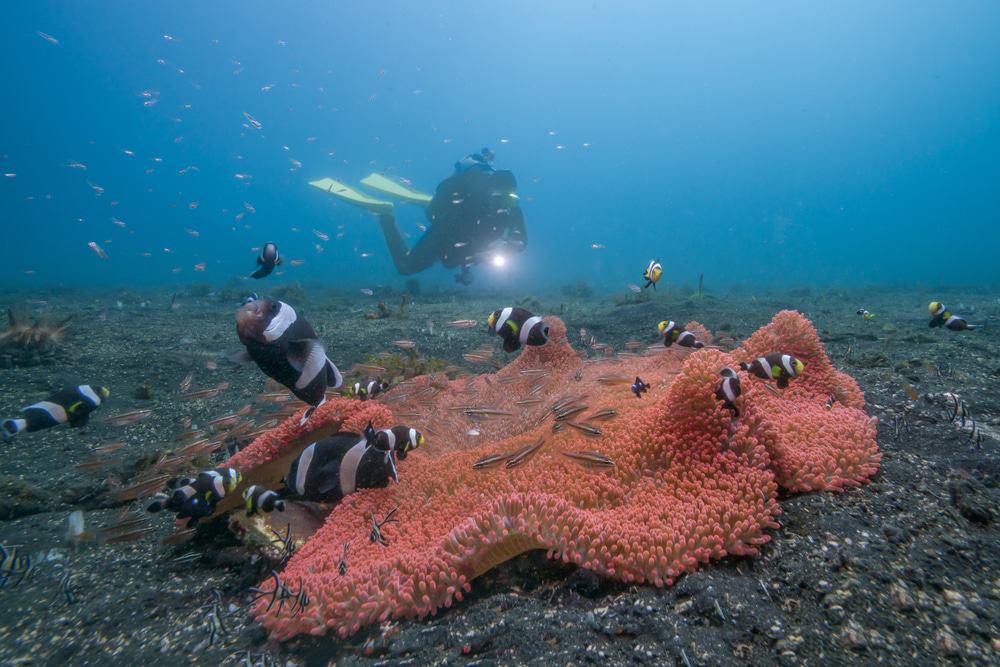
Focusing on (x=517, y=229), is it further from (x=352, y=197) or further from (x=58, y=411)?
(x=58, y=411)

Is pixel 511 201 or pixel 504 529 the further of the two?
pixel 511 201

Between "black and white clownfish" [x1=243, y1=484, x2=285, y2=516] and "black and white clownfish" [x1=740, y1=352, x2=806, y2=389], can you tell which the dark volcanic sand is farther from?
"black and white clownfish" [x1=740, y1=352, x2=806, y2=389]

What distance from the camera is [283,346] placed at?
252cm

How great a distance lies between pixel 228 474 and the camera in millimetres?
3779

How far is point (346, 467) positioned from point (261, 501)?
839 millimetres

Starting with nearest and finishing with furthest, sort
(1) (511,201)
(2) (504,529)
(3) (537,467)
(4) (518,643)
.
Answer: (4) (518,643), (2) (504,529), (3) (537,467), (1) (511,201)

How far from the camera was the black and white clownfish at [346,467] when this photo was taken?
3.65m

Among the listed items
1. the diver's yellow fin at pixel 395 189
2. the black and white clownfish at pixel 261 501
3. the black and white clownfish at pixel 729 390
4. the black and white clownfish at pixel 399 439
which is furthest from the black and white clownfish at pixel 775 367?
the diver's yellow fin at pixel 395 189

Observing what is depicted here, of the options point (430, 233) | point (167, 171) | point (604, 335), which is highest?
point (167, 171)

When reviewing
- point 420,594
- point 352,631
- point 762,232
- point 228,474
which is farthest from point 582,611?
point 762,232

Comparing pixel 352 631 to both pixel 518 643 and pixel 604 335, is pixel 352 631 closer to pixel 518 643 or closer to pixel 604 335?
pixel 518 643

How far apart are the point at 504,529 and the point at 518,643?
57cm

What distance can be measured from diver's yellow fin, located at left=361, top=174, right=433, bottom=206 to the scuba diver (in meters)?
0.07

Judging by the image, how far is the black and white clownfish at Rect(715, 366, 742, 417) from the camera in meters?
3.08
